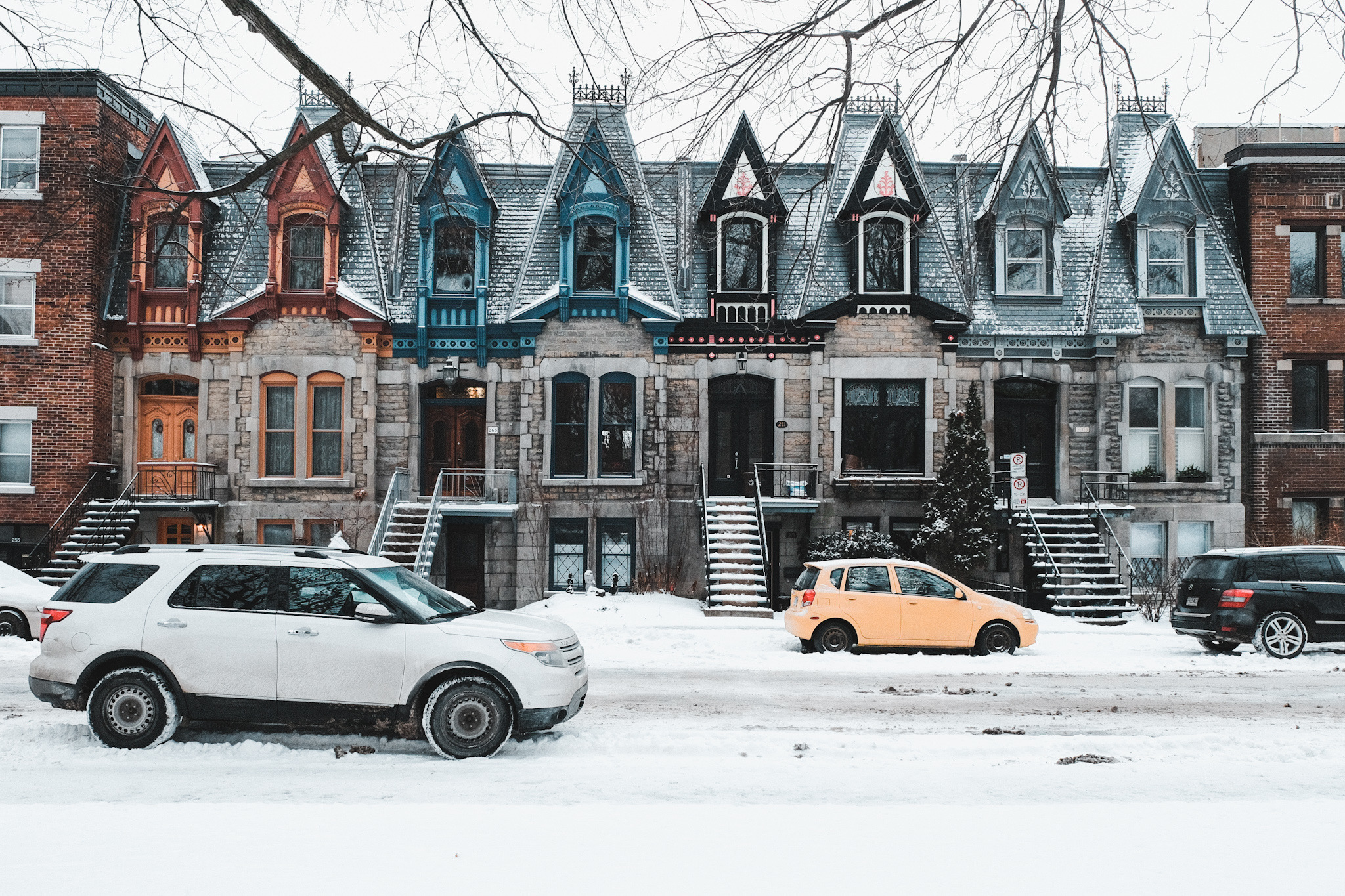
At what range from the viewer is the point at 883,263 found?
73.4ft

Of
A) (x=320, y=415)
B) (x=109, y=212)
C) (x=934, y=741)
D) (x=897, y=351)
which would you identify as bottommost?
(x=934, y=741)

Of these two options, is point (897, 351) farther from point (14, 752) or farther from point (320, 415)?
point (14, 752)

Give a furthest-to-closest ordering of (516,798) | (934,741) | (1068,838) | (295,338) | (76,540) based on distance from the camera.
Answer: (295,338) → (76,540) → (934,741) → (516,798) → (1068,838)

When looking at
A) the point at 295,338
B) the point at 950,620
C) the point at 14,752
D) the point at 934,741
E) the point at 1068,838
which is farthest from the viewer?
the point at 295,338

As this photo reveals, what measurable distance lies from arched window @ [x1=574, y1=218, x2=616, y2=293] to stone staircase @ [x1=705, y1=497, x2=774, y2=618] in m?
5.74

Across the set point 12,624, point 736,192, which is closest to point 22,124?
point 12,624

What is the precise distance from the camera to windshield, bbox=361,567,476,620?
8711 millimetres

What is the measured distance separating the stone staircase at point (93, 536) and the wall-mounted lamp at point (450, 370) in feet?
24.3

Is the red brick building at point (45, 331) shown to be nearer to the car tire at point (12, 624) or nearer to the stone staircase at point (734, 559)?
the car tire at point (12, 624)

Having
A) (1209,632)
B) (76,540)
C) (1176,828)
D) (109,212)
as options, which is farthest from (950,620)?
(109,212)

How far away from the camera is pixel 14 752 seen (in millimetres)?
8172

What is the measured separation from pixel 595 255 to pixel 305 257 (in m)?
6.85

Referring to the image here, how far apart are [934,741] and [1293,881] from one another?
13.0 ft

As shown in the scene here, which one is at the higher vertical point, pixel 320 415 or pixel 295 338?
pixel 295 338
